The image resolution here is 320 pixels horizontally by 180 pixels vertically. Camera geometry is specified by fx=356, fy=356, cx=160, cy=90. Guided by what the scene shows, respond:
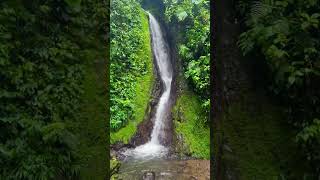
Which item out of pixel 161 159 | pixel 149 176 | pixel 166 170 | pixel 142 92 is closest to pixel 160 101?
pixel 142 92

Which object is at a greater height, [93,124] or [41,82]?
[41,82]

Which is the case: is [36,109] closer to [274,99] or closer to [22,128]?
[22,128]

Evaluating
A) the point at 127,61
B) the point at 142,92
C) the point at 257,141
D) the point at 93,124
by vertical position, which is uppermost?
the point at 127,61

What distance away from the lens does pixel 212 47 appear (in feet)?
13.7

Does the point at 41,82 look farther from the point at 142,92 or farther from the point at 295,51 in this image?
the point at 142,92

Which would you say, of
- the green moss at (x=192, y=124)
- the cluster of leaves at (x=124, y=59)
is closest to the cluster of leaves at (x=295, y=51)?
the green moss at (x=192, y=124)

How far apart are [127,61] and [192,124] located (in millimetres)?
5633

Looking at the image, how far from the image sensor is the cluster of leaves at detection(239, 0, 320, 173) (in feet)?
11.1

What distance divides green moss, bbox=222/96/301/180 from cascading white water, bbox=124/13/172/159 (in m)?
8.41

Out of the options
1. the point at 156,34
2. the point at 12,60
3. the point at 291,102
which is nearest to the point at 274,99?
the point at 291,102

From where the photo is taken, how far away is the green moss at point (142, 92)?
13672 mm

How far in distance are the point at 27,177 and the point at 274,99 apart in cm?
259

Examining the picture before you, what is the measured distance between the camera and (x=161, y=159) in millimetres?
11820

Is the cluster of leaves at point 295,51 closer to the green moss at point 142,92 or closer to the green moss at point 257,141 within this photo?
the green moss at point 257,141
